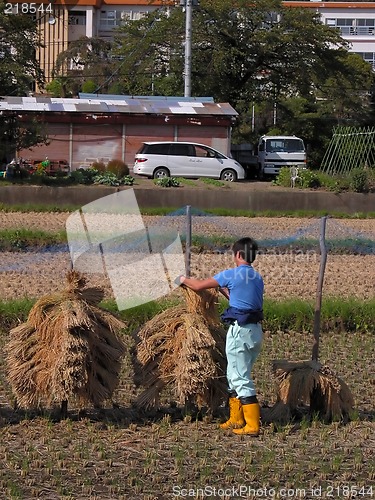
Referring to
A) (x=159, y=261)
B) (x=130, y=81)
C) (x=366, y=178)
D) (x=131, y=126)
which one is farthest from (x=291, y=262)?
(x=130, y=81)

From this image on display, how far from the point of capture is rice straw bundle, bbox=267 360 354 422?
7.52 m

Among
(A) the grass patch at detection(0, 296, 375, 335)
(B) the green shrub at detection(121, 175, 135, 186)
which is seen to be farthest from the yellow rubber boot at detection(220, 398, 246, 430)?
(B) the green shrub at detection(121, 175, 135, 186)

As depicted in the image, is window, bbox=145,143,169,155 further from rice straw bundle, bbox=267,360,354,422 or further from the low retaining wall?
rice straw bundle, bbox=267,360,354,422

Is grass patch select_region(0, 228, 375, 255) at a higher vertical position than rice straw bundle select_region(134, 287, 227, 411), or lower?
lower

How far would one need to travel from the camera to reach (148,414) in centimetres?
761

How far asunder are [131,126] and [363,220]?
11201 mm

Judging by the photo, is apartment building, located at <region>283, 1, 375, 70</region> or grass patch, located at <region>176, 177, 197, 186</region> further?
apartment building, located at <region>283, 1, 375, 70</region>

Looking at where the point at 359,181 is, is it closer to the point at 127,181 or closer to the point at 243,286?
the point at 127,181

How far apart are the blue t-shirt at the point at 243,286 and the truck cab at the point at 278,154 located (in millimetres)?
27110

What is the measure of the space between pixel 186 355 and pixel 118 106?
1015 inches

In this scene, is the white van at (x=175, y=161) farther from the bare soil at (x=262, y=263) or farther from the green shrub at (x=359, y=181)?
the bare soil at (x=262, y=263)

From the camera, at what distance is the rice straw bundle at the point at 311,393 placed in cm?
752

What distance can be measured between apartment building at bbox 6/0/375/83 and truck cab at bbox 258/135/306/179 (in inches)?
1124

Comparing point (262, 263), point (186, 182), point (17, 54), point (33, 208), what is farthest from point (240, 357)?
point (17, 54)
